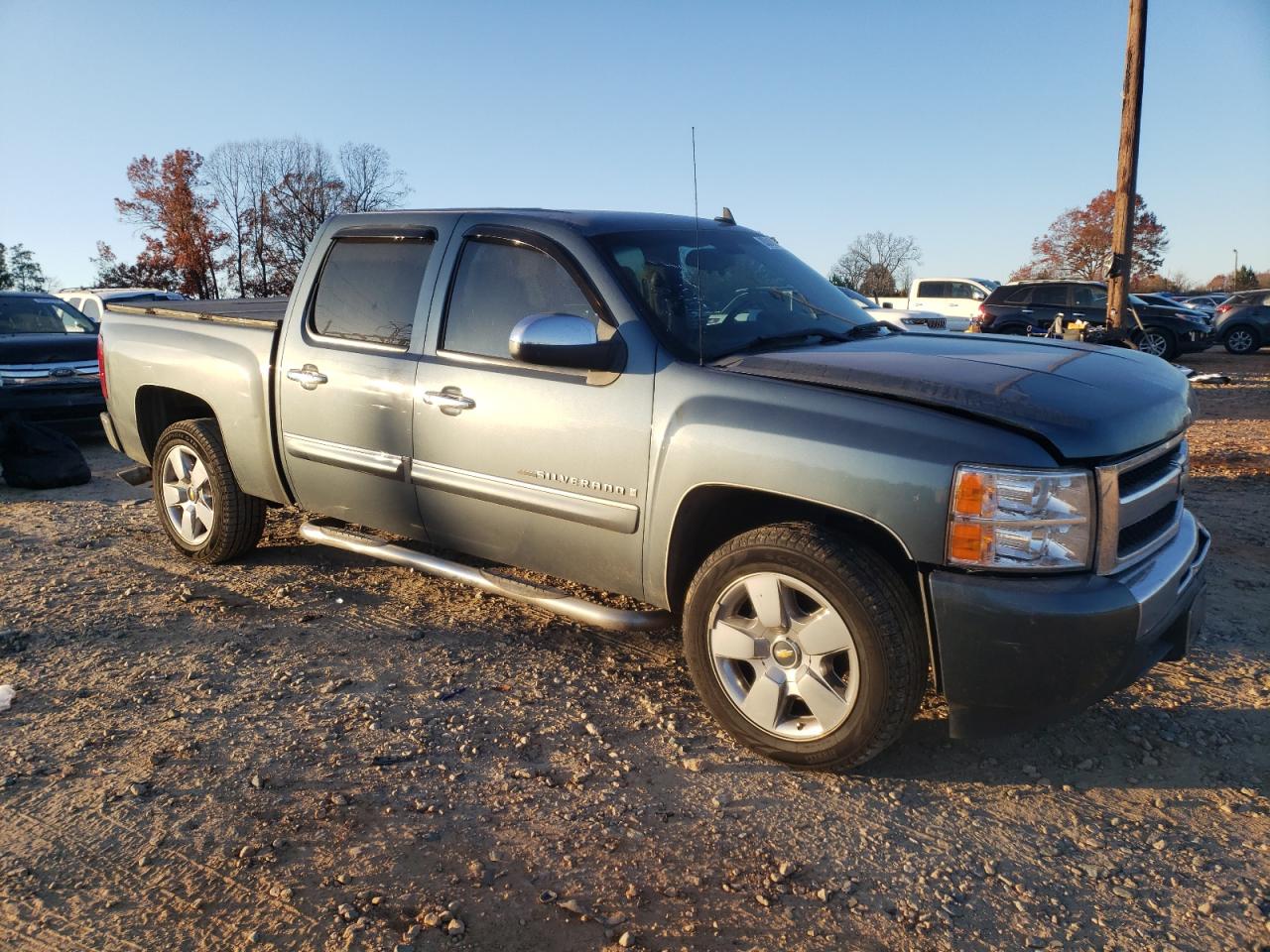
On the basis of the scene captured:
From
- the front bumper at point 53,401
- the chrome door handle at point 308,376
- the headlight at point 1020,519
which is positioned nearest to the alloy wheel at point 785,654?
the headlight at point 1020,519

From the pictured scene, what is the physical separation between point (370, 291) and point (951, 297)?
74.9 feet

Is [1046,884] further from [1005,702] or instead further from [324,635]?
[324,635]

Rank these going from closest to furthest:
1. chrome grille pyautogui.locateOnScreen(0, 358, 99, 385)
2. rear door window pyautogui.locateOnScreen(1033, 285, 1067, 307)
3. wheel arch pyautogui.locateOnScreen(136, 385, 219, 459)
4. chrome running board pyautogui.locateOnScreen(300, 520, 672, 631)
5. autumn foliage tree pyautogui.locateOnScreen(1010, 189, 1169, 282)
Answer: chrome running board pyautogui.locateOnScreen(300, 520, 672, 631) < wheel arch pyautogui.locateOnScreen(136, 385, 219, 459) < chrome grille pyautogui.locateOnScreen(0, 358, 99, 385) < rear door window pyautogui.locateOnScreen(1033, 285, 1067, 307) < autumn foliage tree pyautogui.locateOnScreen(1010, 189, 1169, 282)

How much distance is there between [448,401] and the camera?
3.83 meters

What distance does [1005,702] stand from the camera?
273 cm

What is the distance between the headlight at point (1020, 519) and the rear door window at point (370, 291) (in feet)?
8.13

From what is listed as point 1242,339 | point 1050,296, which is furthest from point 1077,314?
point 1242,339

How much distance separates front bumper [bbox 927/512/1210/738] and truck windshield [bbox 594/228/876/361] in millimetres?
1249

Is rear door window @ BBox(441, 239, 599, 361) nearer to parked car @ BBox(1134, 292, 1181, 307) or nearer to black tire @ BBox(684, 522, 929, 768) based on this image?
black tire @ BBox(684, 522, 929, 768)

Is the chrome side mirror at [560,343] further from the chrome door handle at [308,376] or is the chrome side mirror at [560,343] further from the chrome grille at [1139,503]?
the chrome grille at [1139,503]

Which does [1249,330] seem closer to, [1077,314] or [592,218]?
[1077,314]

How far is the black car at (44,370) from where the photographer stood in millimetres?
9016

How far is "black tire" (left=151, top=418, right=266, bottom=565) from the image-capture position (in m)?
4.91

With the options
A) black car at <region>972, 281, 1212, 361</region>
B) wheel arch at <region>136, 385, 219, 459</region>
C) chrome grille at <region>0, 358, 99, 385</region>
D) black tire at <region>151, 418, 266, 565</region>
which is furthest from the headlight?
black car at <region>972, 281, 1212, 361</region>
